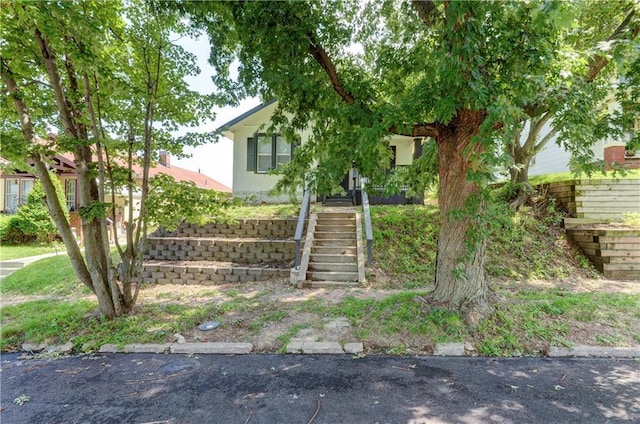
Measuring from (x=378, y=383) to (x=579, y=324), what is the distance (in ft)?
10.9

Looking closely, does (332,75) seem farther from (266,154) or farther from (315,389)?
(266,154)

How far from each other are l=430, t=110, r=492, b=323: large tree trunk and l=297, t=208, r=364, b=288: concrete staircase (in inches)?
92.4

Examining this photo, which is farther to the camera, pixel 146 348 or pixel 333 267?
pixel 333 267

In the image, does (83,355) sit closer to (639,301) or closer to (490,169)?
(490,169)

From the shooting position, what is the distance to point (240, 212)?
33.9ft

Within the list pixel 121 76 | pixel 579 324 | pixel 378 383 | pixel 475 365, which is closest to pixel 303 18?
pixel 121 76

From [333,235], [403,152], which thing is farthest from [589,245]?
[403,152]

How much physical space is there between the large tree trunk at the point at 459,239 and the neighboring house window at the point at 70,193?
17.5m

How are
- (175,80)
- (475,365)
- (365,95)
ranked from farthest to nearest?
(175,80), (365,95), (475,365)

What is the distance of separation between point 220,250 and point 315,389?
19.1 feet

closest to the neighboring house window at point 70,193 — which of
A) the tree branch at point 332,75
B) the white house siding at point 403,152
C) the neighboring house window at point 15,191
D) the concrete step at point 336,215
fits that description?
the neighboring house window at point 15,191

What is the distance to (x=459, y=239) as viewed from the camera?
4.42 metres

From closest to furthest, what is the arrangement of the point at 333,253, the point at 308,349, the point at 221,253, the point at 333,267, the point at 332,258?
1. the point at 308,349
2. the point at 333,267
3. the point at 332,258
4. the point at 333,253
5. the point at 221,253

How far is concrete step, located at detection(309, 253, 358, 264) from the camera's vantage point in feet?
24.1
